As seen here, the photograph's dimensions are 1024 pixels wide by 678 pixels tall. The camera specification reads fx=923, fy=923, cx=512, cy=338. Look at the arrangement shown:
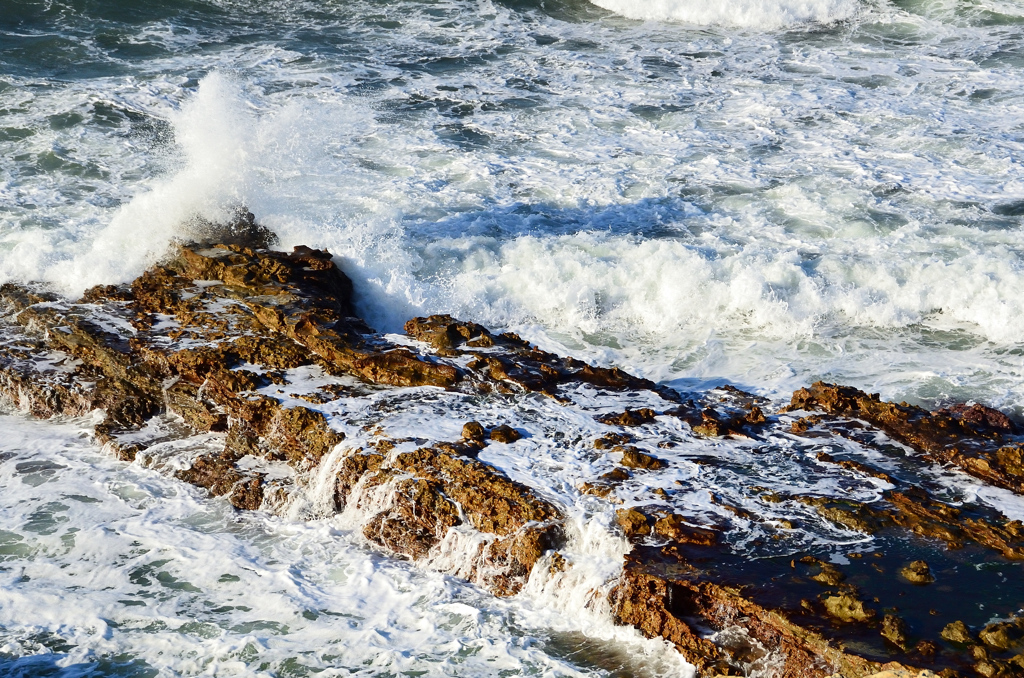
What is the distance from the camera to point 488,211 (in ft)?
34.5

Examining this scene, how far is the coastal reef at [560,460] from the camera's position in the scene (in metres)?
4.71

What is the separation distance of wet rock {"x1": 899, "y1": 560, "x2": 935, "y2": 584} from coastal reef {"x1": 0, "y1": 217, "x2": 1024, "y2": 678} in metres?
0.01

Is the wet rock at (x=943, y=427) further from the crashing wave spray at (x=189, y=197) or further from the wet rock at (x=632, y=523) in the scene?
the crashing wave spray at (x=189, y=197)

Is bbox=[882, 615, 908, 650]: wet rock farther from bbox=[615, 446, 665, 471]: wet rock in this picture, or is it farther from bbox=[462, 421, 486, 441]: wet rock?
bbox=[462, 421, 486, 441]: wet rock

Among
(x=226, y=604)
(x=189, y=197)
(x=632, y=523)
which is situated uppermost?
(x=189, y=197)

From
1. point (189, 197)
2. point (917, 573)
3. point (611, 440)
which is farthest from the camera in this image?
point (189, 197)

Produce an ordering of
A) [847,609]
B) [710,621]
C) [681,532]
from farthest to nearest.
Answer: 1. [681,532]
2. [710,621]
3. [847,609]

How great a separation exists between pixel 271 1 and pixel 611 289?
39.8ft

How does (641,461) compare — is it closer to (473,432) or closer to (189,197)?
(473,432)

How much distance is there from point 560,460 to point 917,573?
2.17 m

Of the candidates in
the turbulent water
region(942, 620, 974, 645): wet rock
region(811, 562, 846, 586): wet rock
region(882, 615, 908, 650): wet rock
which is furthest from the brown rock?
region(942, 620, 974, 645): wet rock

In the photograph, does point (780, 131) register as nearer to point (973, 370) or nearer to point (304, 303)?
point (973, 370)

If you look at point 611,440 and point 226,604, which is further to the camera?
point 611,440

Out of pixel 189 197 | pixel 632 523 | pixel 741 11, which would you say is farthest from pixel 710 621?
pixel 741 11
